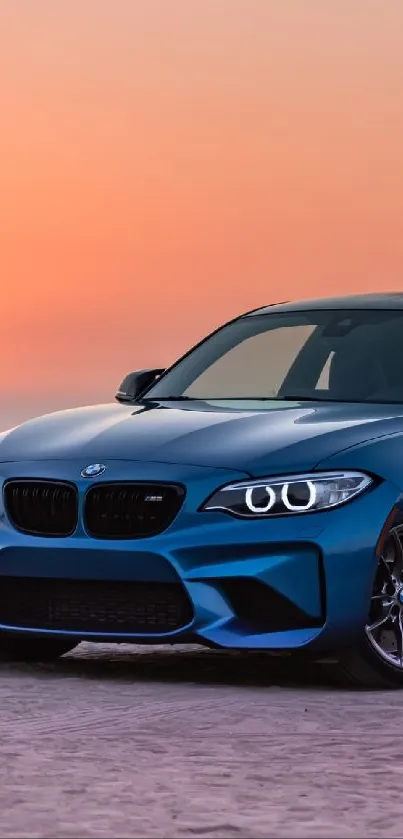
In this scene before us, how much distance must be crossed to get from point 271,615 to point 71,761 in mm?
1993

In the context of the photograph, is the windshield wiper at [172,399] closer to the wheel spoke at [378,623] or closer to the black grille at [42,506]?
the black grille at [42,506]

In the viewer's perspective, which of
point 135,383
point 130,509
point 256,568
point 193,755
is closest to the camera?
point 193,755

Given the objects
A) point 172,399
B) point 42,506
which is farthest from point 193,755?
point 172,399

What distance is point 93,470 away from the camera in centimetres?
809

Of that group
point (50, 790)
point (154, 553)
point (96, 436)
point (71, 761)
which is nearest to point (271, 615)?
point (154, 553)

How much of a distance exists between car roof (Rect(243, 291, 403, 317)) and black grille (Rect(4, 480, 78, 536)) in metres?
2.26

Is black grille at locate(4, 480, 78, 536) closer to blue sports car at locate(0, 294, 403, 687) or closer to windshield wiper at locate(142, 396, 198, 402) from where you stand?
blue sports car at locate(0, 294, 403, 687)

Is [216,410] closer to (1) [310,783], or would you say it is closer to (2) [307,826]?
(1) [310,783]

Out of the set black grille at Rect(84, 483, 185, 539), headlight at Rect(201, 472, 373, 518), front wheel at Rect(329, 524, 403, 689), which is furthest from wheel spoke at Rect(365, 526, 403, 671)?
black grille at Rect(84, 483, 185, 539)

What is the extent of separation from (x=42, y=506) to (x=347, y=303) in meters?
2.38

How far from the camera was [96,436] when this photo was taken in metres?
8.43

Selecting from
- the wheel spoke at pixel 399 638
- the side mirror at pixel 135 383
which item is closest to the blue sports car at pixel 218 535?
the wheel spoke at pixel 399 638

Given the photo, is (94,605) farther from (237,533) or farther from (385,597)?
(385,597)

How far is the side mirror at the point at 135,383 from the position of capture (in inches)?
384
